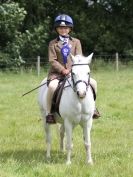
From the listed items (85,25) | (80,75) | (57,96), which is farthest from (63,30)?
(85,25)

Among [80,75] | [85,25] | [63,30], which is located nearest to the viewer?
[80,75]

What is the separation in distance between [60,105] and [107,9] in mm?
31680

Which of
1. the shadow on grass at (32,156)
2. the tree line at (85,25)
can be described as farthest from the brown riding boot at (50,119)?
the tree line at (85,25)

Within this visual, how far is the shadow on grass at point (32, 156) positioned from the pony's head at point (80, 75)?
1.58 meters

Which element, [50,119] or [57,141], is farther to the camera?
[57,141]

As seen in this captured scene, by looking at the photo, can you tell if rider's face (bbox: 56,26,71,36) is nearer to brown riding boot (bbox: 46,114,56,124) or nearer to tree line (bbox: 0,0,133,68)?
brown riding boot (bbox: 46,114,56,124)

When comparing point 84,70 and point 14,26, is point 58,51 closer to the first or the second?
point 84,70

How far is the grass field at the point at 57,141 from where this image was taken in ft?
24.7

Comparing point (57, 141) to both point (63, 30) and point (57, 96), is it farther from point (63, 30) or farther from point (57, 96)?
point (63, 30)

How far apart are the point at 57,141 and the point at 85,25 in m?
27.3

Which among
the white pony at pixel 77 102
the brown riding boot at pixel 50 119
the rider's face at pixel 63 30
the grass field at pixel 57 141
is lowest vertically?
the grass field at pixel 57 141

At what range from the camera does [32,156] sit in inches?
358

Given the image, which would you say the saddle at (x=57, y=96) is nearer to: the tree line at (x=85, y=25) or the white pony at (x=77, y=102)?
the white pony at (x=77, y=102)

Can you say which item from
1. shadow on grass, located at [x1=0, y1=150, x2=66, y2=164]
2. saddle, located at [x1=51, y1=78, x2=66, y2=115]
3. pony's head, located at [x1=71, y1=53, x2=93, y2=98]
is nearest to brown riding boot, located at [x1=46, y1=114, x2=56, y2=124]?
saddle, located at [x1=51, y1=78, x2=66, y2=115]
